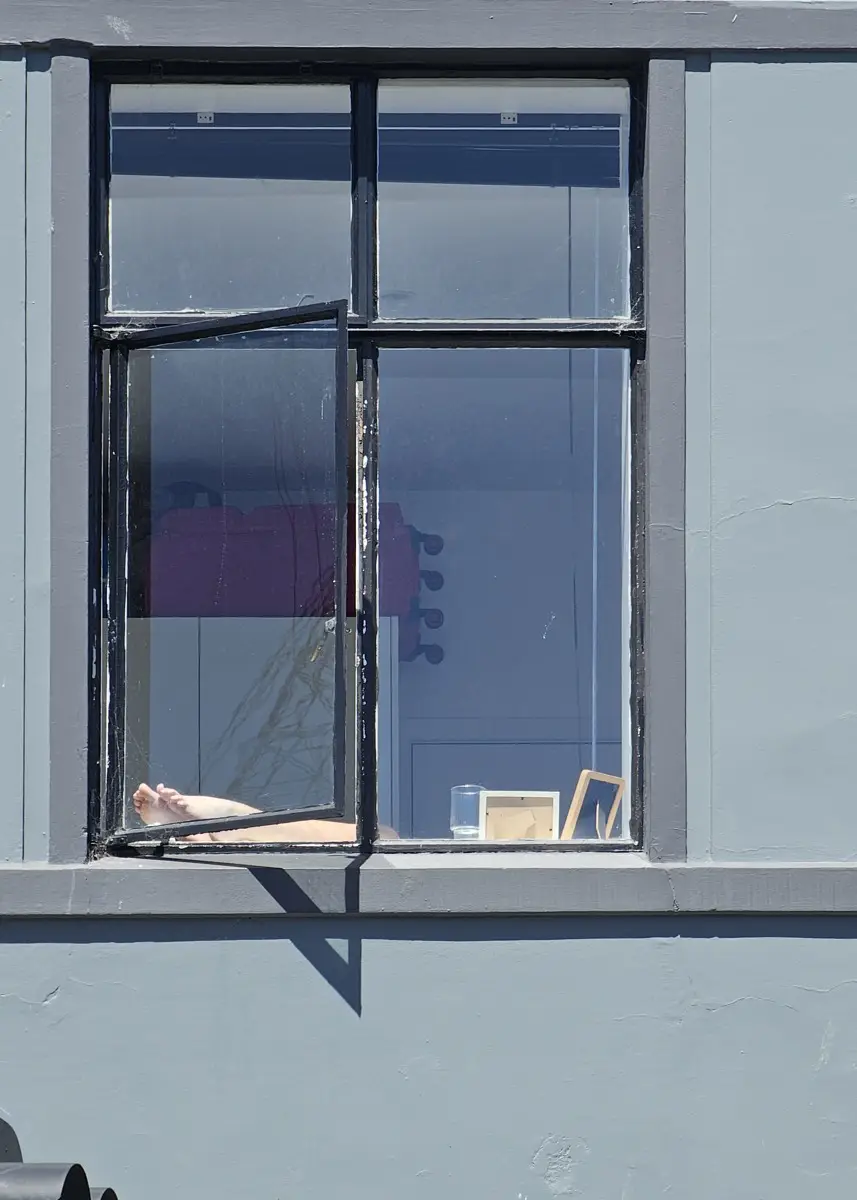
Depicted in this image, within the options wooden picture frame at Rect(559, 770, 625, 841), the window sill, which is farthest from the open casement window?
wooden picture frame at Rect(559, 770, 625, 841)

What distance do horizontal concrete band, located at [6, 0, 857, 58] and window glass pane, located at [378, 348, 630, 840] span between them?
0.94 metres

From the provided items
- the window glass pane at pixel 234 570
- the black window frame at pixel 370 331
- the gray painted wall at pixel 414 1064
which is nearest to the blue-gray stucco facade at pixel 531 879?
the gray painted wall at pixel 414 1064

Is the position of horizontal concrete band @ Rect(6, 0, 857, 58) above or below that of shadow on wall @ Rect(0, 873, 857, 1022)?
above

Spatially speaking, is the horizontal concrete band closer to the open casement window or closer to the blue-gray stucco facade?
the blue-gray stucco facade

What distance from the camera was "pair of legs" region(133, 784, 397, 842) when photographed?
362cm

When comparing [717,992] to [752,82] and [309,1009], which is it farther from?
[752,82]

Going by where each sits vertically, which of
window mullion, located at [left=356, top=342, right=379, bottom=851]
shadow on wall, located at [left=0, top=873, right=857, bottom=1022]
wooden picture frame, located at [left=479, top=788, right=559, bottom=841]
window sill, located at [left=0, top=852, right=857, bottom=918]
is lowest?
shadow on wall, located at [left=0, top=873, right=857, bottom=1022]

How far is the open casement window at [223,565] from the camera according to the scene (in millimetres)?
3572

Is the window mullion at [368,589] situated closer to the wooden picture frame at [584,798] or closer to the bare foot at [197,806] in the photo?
the bare foot at [197,806]

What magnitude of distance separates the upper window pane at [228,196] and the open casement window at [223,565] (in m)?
0.22

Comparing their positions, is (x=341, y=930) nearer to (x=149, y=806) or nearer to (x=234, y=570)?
(x=149, y=806)

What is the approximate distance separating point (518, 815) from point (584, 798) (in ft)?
0.71

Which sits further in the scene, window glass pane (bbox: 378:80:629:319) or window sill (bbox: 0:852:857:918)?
window glass pane (bbox: 378:80:629:319)

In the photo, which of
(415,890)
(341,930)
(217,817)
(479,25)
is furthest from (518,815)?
(479,25)
